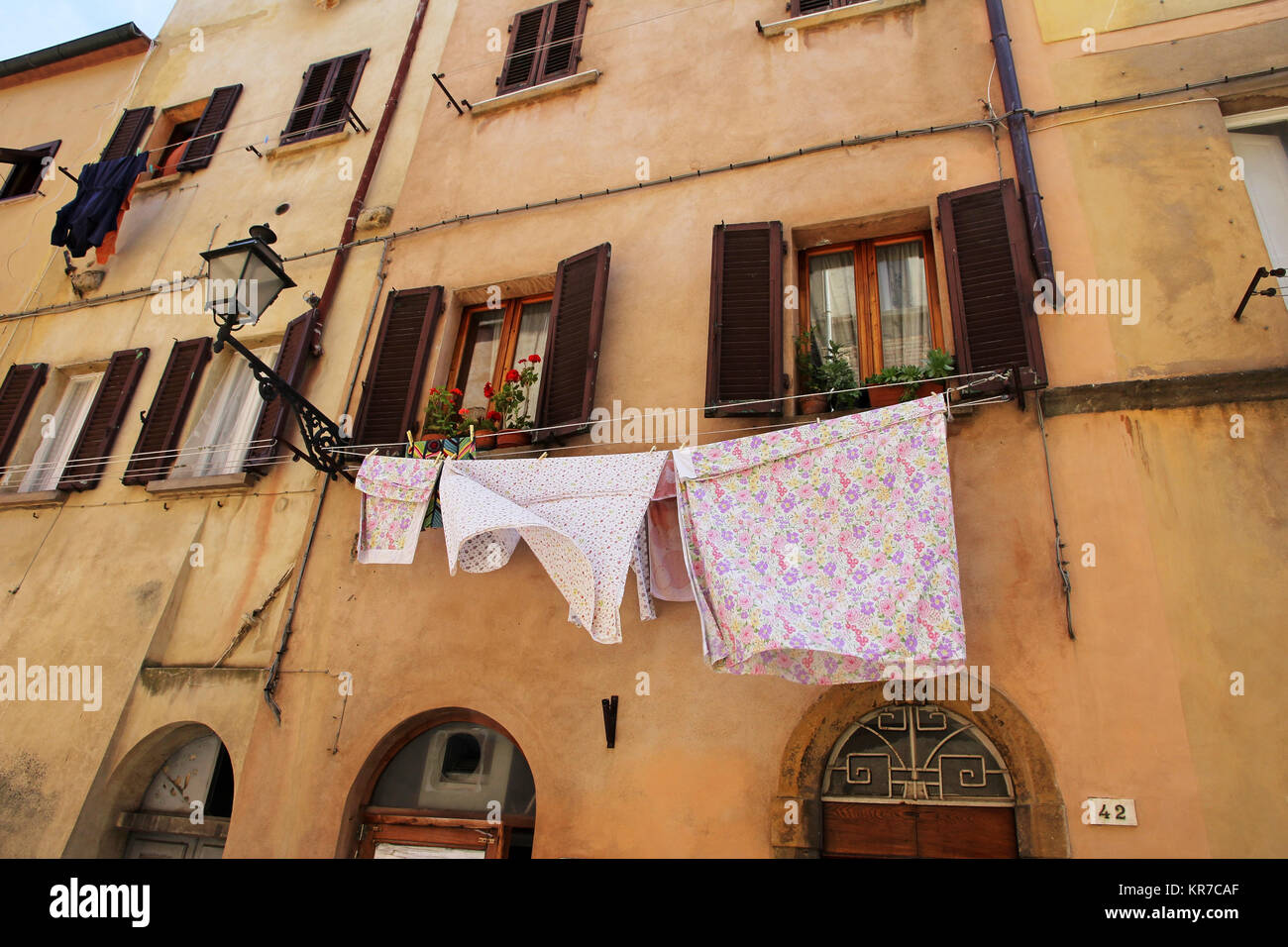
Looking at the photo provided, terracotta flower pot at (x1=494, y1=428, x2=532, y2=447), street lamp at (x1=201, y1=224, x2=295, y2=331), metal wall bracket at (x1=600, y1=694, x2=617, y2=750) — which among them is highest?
street lamp at (x1=201, y1=224, x2=295, y2=331)

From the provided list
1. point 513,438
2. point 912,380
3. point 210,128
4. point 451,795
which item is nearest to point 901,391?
point 912,380

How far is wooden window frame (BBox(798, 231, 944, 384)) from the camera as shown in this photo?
19.1 feet

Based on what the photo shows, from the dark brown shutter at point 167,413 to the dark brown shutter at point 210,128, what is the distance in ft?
10.3

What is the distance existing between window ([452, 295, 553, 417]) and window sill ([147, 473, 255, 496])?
6.75 ft

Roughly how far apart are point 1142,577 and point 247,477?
6815mm

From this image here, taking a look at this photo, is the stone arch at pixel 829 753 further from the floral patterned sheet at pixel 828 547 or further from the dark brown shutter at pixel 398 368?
the dark brown shutter at pixel 398 368

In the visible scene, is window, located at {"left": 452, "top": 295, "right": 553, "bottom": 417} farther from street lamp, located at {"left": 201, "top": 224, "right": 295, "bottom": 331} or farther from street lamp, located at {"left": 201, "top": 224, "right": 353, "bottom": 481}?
street lamp, located at {"left": 201, "top": 224, "right": 295, "bottom": 331}

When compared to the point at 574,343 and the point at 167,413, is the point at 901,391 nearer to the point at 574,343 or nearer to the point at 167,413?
the point at 574,343

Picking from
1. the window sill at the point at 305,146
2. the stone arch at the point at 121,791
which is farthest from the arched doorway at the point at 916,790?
the window sill at the point at 305,146

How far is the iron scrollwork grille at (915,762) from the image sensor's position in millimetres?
4441

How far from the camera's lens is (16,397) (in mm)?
8812

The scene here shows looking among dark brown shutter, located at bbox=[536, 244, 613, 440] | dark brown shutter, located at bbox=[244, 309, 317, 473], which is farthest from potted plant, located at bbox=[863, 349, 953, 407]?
dark brown shutter, located at bbox=[244, 309, 317, 473]

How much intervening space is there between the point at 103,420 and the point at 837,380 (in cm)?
736

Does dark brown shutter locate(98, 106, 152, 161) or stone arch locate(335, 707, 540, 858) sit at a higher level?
dark brown shutter locate(98, 106, 152, 161)
